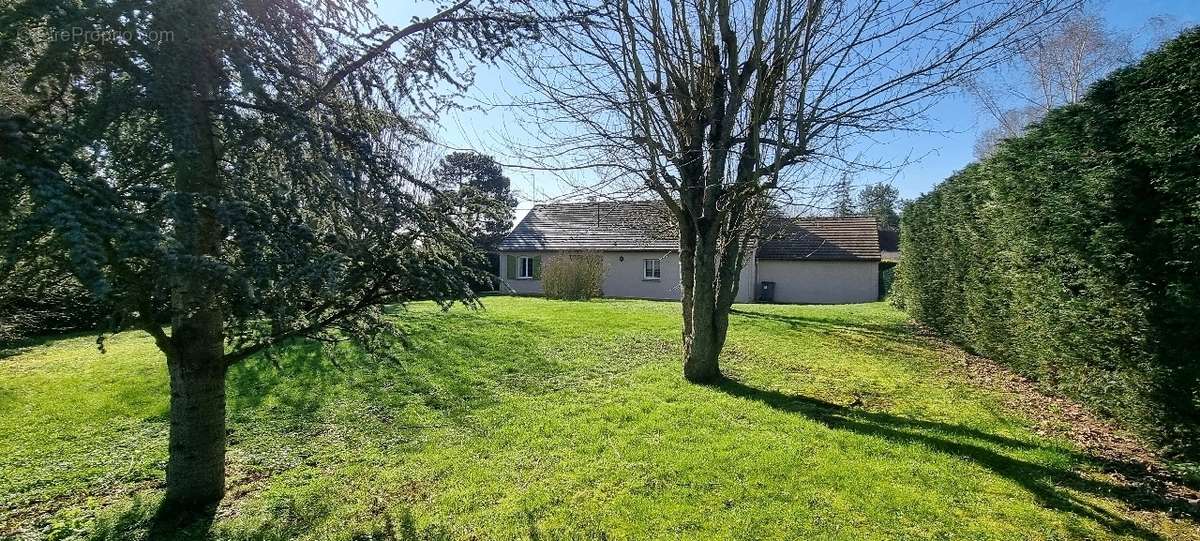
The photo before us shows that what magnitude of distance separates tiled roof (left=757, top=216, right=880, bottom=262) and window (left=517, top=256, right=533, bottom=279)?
34.4 feet

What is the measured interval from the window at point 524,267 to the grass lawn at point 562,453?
16.9m

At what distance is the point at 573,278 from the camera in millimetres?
17875

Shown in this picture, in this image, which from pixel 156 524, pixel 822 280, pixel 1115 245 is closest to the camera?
pixel 156 524

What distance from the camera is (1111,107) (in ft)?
16.1

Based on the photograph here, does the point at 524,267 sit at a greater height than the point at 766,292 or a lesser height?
greater

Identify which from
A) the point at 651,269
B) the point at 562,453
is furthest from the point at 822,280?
the point at 562,453

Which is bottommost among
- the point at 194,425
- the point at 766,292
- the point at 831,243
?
the point at 194,425

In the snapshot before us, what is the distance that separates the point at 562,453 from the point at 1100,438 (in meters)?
5.06

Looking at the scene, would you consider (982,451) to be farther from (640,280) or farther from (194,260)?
(640,280)

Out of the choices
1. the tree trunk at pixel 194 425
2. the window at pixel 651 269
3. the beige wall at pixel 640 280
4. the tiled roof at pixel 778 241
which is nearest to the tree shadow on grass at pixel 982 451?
the tree trunk at pixel 194 425

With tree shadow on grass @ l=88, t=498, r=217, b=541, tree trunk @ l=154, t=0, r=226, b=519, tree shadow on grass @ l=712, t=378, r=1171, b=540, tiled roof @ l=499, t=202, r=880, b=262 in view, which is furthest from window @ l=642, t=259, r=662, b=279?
tree shadow on grass @ l=88, t=498, r=217, b=541

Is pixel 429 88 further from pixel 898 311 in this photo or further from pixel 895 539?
pixel 898 311

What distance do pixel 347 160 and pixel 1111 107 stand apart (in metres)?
6.51

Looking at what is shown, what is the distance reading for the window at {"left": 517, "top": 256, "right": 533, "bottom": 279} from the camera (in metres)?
25.7
